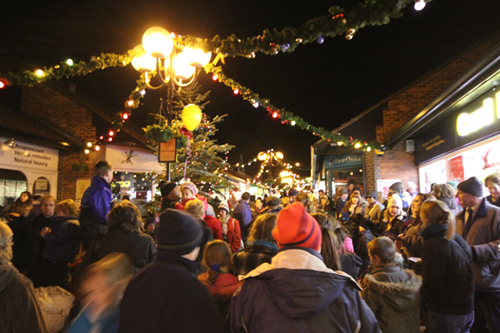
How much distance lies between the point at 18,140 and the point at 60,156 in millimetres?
2649

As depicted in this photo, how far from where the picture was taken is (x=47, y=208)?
201 inches

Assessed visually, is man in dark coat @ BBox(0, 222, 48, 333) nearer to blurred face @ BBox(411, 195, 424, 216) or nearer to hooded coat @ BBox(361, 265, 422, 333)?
hooded coat @ BBox(361, 265, 422, 333)

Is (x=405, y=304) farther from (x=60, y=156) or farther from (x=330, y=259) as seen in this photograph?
(x=60, y=156)

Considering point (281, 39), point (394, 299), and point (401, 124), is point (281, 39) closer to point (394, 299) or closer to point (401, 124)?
point (394, 299)

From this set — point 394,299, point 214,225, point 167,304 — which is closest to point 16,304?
point 167,304

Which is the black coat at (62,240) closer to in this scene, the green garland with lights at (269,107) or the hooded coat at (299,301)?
the hooded coat at (299,301)

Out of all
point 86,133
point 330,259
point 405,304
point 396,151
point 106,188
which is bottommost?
point 405,304

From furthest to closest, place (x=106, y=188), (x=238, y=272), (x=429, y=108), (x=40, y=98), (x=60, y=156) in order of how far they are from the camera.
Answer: (x=40, y=98), (x=60, y=156), (x=429, y=108), (x=106, y=188), (x=238, y=272)

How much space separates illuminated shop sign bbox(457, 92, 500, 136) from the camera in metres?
6.23

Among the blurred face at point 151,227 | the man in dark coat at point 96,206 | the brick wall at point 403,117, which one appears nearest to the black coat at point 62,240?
the man in dark coat at point 96,206

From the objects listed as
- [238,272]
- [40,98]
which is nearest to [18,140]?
[40,98]

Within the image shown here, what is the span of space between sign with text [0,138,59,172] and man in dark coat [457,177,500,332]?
1334 cm

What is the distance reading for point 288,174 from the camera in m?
39.9

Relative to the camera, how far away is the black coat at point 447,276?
125 inches
